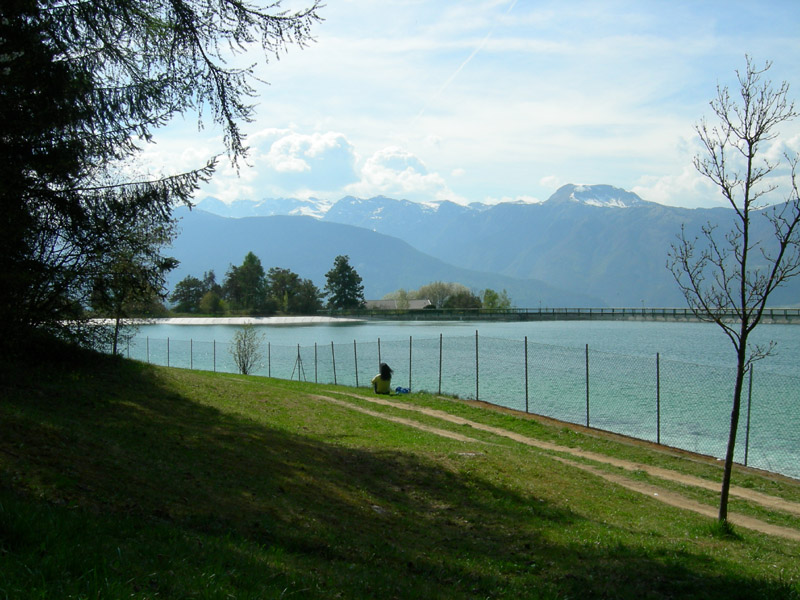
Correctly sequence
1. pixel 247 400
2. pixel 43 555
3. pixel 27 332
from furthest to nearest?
pixel 247 400, pixel 27 332, pixel 43 555

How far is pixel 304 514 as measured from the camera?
718cm

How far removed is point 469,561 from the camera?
6543 millimetres

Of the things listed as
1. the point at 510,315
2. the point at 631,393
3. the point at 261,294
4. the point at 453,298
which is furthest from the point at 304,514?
the point at 453,298

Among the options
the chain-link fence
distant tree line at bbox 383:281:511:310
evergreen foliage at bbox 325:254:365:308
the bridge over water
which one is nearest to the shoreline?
the bridge over water

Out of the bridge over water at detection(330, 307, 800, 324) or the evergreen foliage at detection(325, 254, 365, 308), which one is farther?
the evergreen foliage at detection(325, 254, 365, 308)

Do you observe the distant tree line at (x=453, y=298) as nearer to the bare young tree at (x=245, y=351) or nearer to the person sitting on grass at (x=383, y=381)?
the bare young tree at (x=245, y=351)

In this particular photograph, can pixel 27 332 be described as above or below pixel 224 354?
above

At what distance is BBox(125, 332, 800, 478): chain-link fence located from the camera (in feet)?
68.5

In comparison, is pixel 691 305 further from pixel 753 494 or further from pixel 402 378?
pixel 402 378

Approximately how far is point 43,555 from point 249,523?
226cm

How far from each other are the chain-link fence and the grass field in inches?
282

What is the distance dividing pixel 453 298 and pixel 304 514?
140 m

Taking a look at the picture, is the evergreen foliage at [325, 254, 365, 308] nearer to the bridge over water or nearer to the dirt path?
the bridge over water

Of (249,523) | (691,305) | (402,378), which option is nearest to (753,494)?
(691,305)
